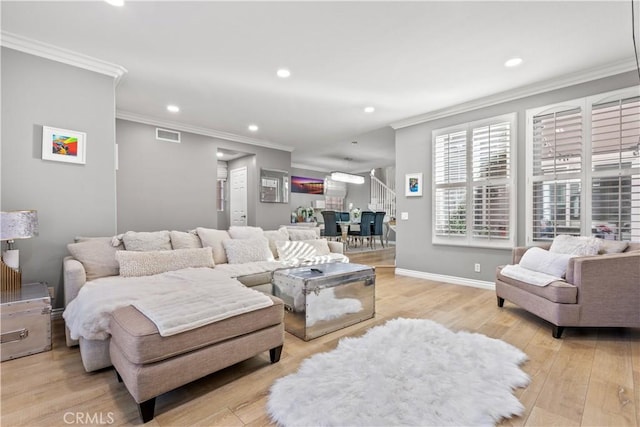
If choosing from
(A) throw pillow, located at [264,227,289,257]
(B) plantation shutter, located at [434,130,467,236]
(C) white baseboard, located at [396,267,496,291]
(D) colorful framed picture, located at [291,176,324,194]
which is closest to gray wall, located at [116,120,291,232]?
(A) throw pillow, located at [264,227,289,257]

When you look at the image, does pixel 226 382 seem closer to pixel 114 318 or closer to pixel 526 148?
pixel 114 318

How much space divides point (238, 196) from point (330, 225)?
2.42 m

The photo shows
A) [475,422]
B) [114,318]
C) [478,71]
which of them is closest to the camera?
[475,422]

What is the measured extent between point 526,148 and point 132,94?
5.26 m

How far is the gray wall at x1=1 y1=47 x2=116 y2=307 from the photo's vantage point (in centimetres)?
263

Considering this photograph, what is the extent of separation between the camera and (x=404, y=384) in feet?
5.53

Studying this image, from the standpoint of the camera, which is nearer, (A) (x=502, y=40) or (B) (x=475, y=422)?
(B) (x=475, y=422)

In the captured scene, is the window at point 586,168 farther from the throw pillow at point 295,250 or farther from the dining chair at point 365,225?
the dining chair at point 365,225

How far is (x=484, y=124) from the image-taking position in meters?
4.00

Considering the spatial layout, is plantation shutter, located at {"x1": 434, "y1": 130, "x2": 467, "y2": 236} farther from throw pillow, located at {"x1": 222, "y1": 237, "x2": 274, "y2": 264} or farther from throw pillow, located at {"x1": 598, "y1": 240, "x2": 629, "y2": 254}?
throw pillow, located at {"x1": 222, "y1": 237, "x2": 274, "y2": 264}

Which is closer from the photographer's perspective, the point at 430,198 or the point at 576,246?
the point at 576,246

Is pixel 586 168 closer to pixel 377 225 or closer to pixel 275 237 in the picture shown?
pixel 275 237

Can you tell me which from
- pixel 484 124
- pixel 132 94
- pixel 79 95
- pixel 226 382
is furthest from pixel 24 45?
pixel 484 124

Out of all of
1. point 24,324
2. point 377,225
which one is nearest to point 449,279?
point 377,225
